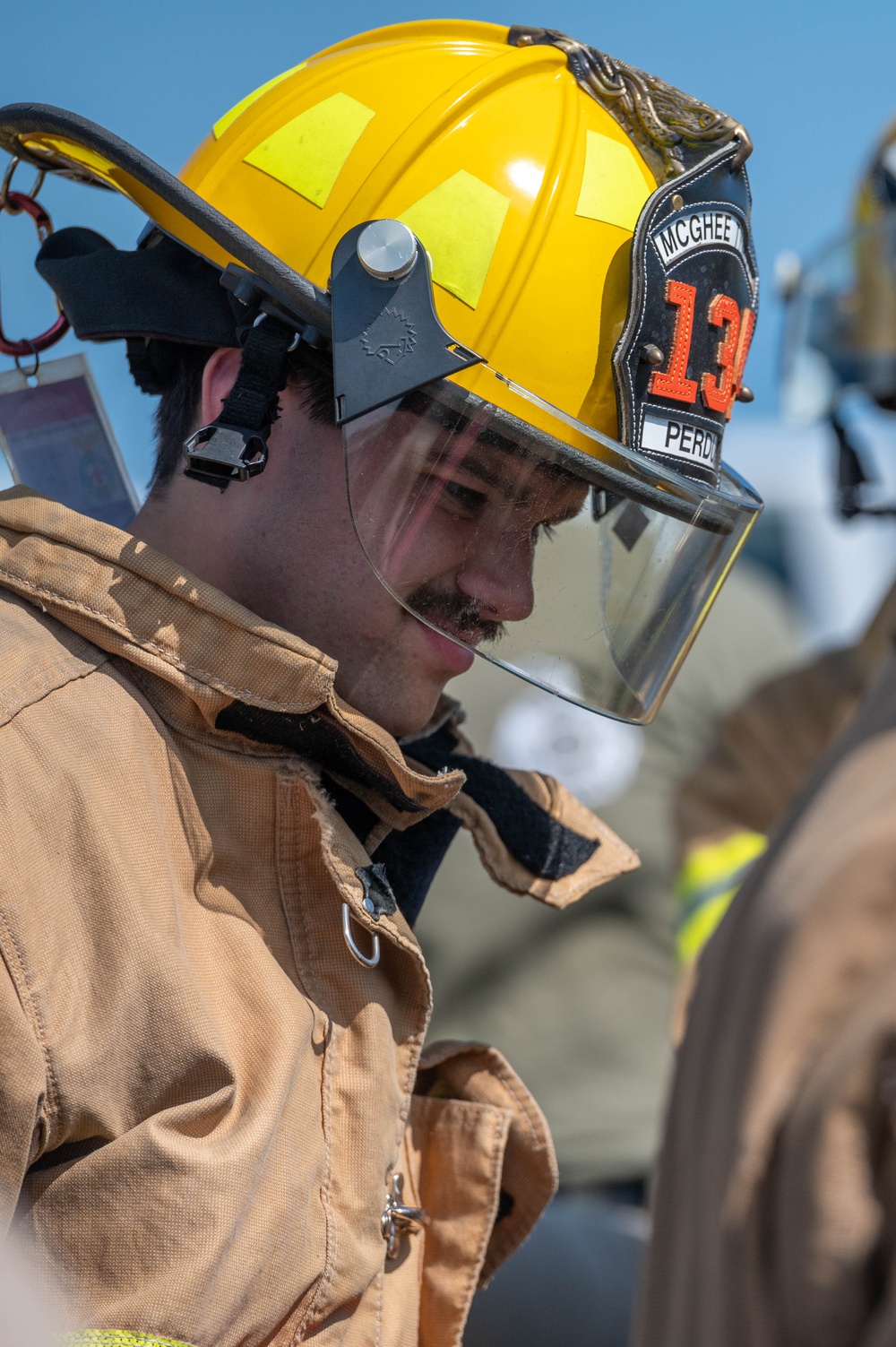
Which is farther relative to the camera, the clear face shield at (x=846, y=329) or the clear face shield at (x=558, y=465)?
the clear face shield at (x=846, y=329)

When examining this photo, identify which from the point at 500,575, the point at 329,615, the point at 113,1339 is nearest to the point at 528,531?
the point at 500,575

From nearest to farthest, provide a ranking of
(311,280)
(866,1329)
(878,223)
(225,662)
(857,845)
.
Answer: (866,1329)
(857,845)
(225,662)
(311,280)
(878,223)

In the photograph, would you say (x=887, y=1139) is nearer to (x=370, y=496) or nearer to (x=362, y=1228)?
(x=362, y=1228)

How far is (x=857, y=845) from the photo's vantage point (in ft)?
3.48

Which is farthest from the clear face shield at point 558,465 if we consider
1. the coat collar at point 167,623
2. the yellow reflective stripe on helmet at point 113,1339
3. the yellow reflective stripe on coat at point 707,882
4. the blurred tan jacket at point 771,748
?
the blurred tan jacket at point 771,748

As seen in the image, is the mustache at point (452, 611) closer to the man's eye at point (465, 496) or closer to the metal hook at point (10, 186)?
the man's eye at point (465, 496)

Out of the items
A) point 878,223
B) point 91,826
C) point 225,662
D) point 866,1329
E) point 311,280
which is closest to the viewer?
point 866,1329

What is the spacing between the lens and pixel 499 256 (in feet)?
5.02

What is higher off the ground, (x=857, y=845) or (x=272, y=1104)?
(x=857, y=845)

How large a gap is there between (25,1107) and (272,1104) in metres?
0.26

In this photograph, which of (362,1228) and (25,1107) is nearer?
(25,1107)

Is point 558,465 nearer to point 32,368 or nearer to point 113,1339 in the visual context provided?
point 32,368

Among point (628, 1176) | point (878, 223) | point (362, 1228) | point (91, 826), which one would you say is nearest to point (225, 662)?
point (91, 826)

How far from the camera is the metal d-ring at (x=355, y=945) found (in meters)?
1.37
